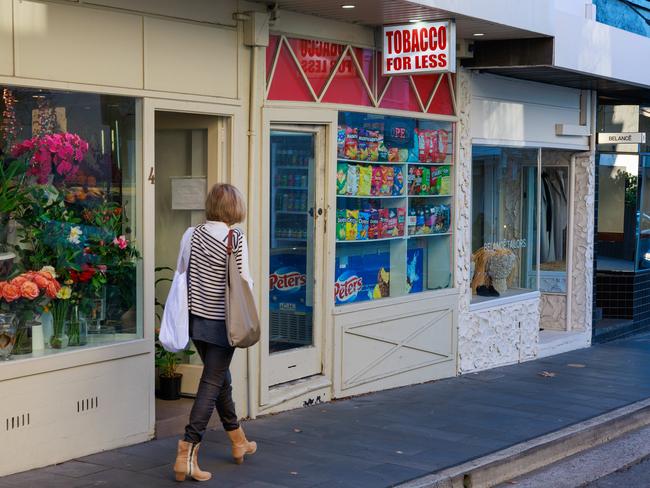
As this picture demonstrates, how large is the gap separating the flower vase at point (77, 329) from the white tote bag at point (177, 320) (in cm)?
111

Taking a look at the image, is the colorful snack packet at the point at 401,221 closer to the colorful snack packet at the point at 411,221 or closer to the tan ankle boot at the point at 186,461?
the colorful snack packet at the point at 411,221

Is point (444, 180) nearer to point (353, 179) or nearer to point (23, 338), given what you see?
point (353, 179)

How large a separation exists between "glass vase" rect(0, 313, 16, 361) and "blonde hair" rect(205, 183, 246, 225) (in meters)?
1.49

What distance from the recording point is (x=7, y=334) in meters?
6.79

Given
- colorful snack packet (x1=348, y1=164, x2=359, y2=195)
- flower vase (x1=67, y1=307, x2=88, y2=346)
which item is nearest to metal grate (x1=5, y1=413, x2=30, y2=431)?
flower vase (x1=67, y1=307, x2=88, y2=346)

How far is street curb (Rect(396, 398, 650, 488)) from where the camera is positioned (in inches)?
277

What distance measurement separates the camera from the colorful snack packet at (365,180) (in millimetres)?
10023

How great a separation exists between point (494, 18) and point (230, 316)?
4.76m

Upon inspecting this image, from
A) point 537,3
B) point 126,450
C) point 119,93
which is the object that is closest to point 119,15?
point 119,93

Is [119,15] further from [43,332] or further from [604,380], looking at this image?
[604,380]

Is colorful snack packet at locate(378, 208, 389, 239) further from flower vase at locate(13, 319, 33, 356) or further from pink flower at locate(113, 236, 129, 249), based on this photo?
flower vase at locate(13, 319, 33, 356)

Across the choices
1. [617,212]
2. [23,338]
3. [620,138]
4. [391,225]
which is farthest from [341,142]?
[617,212]

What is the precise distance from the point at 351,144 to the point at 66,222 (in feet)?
11.1

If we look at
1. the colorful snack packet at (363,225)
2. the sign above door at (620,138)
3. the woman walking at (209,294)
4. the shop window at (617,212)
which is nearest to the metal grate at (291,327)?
the colorful snack packet at (363,225)
